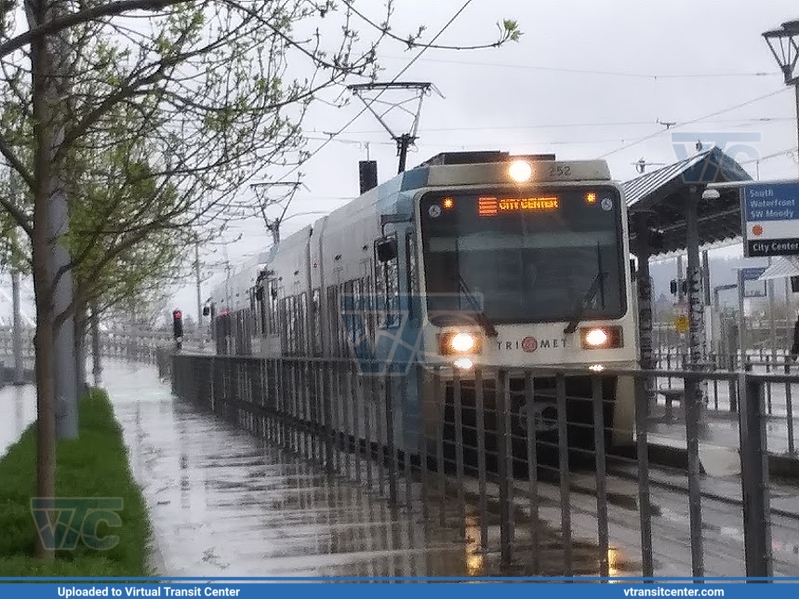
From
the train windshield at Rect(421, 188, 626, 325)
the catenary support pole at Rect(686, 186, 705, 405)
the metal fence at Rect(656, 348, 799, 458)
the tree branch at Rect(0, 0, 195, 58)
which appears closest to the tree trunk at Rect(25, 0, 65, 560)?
the tree branch at Rect(0, 0, 195, 58)

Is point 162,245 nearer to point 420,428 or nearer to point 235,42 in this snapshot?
point 420,428

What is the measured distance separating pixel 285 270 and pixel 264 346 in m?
3.48

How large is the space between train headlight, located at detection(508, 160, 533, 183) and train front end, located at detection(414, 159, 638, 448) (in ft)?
0.04

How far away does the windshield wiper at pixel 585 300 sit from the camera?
1648 centimetres

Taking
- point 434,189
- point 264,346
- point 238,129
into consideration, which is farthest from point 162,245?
point 264,346

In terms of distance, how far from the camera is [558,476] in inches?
389

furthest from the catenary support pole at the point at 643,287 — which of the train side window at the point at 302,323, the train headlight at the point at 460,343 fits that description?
the train headlight at the point at 460,343

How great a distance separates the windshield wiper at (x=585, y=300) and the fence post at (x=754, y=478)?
9641 mm

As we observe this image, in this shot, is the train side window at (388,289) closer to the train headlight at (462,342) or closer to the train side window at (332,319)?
the train headlight at (462,342)

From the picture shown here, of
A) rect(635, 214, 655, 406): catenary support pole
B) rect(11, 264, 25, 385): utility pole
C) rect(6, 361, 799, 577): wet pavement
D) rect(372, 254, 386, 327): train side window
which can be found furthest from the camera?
rect(11, 264, 25, 385): utility pole

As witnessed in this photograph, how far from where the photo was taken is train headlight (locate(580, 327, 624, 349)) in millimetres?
16594

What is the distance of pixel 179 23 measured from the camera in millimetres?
10039

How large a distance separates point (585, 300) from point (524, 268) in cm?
73

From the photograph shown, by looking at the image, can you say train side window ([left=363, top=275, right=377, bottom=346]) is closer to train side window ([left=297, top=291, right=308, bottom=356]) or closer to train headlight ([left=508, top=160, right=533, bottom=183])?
train headlight ([left=508, top=160, right=533, bottom=183])
